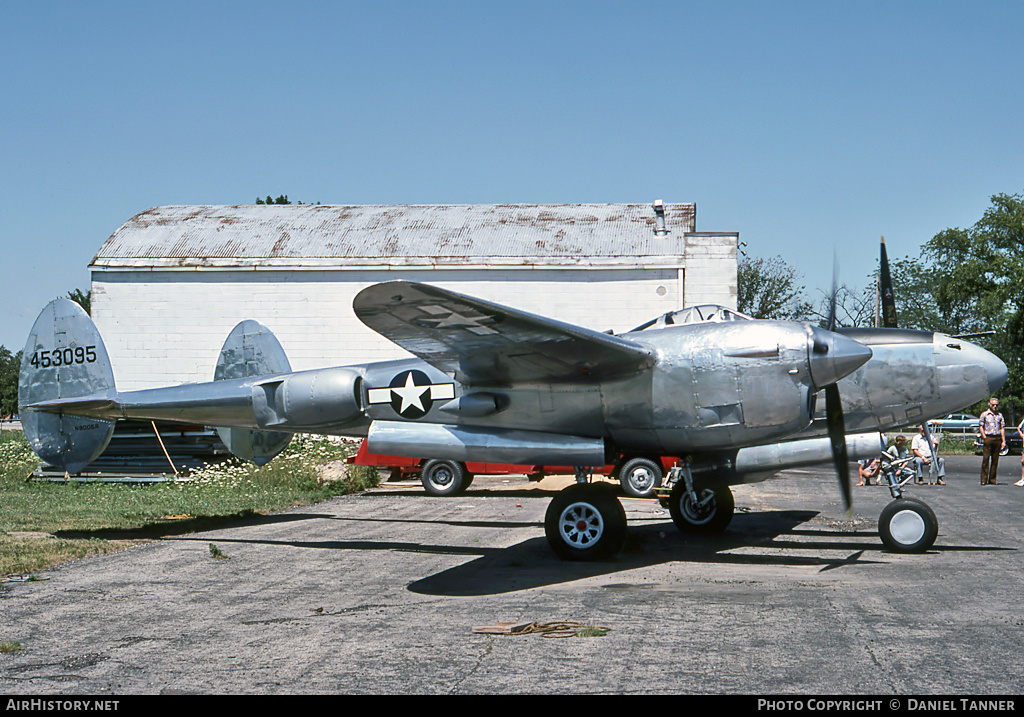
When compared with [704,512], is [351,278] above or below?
above

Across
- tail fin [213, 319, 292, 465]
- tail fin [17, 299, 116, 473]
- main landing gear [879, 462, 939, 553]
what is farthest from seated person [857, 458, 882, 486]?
tail fin [17, 299, 116, 473]

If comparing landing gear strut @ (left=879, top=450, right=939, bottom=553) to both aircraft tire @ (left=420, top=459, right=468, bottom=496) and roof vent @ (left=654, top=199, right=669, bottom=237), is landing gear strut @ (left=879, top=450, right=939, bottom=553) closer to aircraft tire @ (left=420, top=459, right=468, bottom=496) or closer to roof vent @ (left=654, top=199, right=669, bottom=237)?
aircraft tire @ (left=420, top=459, right=468, bottom=496)

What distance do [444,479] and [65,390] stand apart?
28.3ft

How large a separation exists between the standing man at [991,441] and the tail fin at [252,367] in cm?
1683

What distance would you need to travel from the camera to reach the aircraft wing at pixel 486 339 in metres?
7.80

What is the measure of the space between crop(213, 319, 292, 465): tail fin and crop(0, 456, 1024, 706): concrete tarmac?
1.30 metres

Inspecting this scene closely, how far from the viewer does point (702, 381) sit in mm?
9031

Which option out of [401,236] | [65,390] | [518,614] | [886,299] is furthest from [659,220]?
[518,614]

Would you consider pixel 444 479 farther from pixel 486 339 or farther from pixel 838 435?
pixel 838 435

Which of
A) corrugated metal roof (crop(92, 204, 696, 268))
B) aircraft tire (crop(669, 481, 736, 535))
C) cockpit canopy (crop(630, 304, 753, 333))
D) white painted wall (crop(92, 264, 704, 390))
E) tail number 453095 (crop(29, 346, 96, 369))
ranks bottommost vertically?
aircraft tire (crop(669, 481, 736, 535))

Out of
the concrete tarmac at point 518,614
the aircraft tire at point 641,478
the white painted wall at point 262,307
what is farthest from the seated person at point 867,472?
the white painted wall at point 262,307

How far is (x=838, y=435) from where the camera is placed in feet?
31.3

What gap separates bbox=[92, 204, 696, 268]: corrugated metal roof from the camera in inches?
1127
